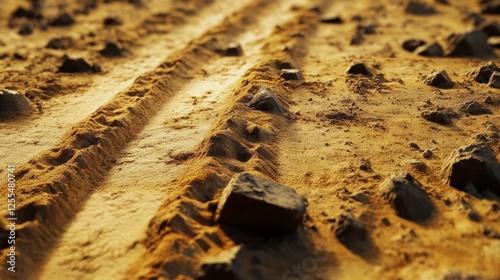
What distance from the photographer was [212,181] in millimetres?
4559

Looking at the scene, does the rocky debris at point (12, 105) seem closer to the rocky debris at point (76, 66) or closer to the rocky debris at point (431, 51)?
the rocky debris at point (76, 66)

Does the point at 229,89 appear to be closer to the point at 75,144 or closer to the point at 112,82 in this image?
the point at 112,82

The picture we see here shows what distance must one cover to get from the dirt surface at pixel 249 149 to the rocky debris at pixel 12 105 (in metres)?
0.01

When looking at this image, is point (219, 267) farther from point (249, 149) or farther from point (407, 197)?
point (249, 149)

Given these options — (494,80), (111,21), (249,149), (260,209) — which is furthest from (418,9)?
(260,209)

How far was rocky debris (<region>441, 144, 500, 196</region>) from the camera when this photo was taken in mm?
4340

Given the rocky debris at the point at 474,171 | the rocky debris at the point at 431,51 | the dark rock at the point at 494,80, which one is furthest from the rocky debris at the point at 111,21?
the rocky debris at the point at 474,171

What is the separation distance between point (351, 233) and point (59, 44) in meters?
6.75

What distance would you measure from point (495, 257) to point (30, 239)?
3.29 m

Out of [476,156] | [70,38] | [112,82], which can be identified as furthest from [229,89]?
Result: [70,38]

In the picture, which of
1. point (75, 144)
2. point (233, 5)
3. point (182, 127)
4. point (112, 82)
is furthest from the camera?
point (233, 5)

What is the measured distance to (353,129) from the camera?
5.61m

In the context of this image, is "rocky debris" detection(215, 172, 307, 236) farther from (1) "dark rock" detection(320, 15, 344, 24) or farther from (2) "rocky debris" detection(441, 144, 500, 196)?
(1) "dark rock" detection(320, 15, 344, 24)

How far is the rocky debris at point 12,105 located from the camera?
6.25 m
